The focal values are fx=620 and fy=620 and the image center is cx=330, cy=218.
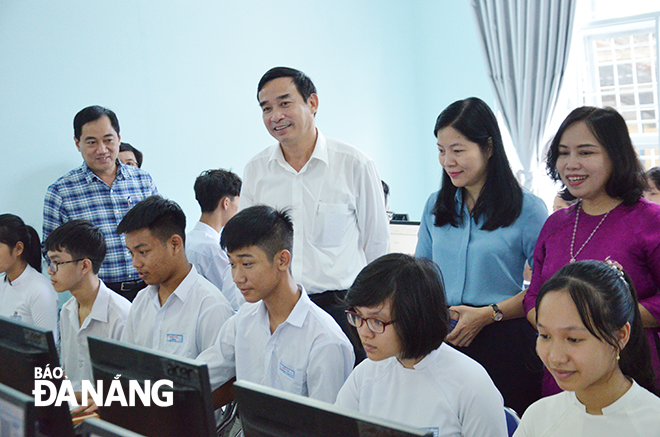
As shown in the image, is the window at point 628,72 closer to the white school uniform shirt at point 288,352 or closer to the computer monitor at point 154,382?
the white school uniform shirt at point 288,352

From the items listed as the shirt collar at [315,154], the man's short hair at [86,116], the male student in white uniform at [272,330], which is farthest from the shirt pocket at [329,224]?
the man's short hair at [86,116]

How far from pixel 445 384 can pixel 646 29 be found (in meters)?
4.49

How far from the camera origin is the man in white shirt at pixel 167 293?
85.4 inches

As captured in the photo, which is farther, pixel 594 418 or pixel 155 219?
pixel 155 219

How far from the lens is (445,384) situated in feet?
4.65

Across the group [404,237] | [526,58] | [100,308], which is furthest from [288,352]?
[526,58]

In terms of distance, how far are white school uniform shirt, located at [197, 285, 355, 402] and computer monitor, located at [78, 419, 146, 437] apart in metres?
0.85

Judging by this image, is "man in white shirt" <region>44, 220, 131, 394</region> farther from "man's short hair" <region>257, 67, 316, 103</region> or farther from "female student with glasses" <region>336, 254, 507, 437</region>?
"female student with glasses" <region>336, 254, 507, 437</region>

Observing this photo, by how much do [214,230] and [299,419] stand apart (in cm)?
232

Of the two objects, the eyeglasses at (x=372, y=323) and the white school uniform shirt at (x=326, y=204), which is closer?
the eyeglasses at (x=372, y=323)

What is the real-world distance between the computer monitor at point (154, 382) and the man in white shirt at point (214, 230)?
1.62 metres

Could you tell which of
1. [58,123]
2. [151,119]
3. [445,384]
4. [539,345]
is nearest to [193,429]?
[445,384]

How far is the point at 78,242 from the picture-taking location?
2.52m

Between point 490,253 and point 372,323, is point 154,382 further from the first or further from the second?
point 490,253
